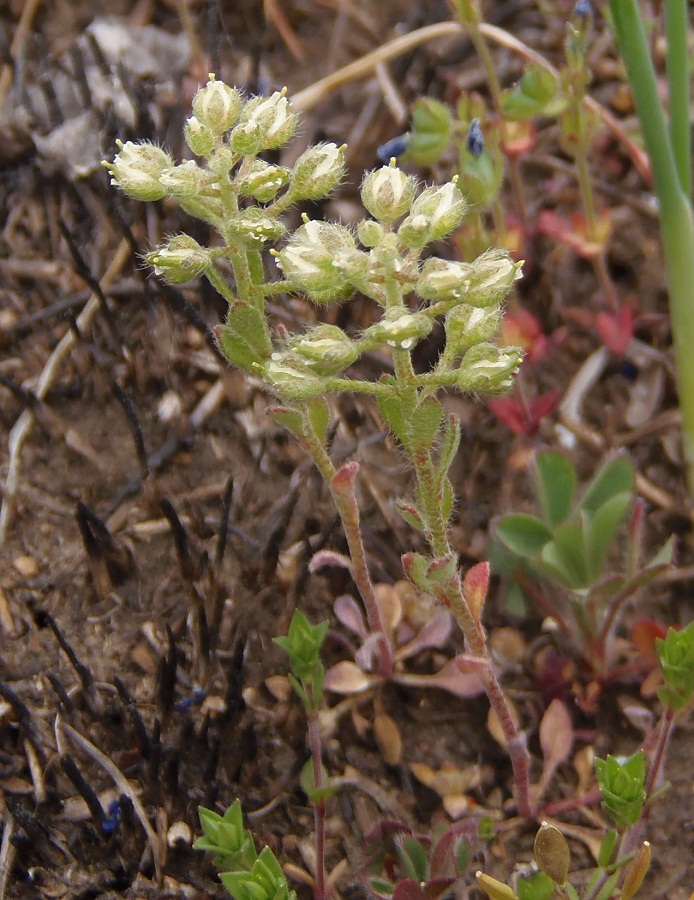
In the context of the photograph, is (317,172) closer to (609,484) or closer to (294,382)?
(294,382)

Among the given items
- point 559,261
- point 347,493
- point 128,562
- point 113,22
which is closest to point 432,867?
point 347,493

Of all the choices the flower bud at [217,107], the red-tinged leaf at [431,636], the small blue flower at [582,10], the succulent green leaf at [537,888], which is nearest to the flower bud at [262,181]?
the flower bud at [217,107]

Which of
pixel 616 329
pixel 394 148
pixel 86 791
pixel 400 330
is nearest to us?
pixel 400 330

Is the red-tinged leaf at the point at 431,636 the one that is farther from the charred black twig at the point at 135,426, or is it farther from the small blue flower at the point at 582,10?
the small blue flower at the point at 582,10

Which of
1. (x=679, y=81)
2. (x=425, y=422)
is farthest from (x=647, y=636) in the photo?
(x=679, y=81)

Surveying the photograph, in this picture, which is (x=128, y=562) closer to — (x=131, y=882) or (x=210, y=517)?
(x=210, y=517)

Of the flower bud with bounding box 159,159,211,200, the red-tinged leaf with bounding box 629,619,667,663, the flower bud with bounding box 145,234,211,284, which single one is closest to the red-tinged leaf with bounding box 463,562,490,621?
the red-tinged leaf with bounding box 629,619,667,663
